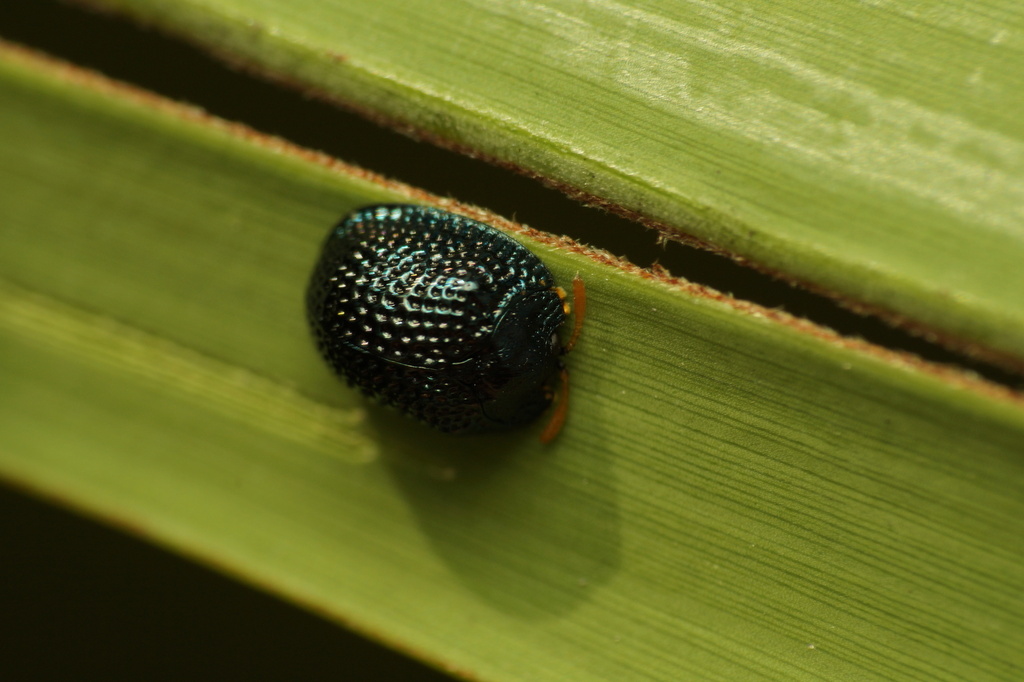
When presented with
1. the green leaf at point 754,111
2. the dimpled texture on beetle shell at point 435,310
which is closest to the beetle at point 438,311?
the dimpled texture on beetle shell at point 435,310

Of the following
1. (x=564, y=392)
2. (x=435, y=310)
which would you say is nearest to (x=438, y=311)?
(x=435, y=310)

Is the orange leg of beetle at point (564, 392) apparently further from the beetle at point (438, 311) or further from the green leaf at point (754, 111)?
the green leaf at point (754, 111)

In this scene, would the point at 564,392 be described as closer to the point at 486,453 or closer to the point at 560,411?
the point at 560,411

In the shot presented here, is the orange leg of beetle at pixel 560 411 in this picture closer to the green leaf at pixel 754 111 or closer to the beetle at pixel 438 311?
the beetle at pixel 438 311

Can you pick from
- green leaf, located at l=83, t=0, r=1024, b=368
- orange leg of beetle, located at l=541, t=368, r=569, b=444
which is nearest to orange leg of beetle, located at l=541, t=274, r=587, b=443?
orange leg of beetle, located at l=541, t=368, r=569, b=444

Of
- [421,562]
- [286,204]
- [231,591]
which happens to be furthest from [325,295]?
[231,591]

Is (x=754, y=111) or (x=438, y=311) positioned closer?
(x=754, y=111)

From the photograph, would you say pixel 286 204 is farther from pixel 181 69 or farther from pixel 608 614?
pixel 608 614

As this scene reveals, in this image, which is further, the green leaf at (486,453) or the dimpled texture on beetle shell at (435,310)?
the dimpled texture on beetle shell at (435,310)

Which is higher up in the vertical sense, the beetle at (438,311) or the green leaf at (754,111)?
the green leaf at (754,111)

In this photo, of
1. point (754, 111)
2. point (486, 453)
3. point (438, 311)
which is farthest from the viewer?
point (486, 453)
